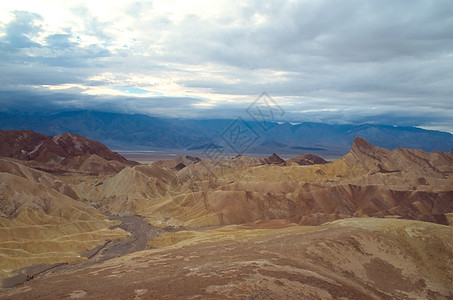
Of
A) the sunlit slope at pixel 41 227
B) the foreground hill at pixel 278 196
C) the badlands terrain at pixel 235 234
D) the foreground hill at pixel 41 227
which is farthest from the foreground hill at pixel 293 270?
the foreground hill at pixel 278 196

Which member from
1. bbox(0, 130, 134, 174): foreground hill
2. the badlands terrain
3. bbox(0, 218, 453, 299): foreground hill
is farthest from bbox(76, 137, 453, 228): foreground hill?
bbox(0, 130, 134, 174): foreground hill

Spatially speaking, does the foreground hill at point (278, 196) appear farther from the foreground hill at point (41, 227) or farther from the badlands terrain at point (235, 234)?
the foreground hill at point (41, 227)

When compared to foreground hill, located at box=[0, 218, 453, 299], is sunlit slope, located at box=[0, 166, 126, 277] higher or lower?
lower

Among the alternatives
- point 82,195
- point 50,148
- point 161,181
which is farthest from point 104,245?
point 50,148

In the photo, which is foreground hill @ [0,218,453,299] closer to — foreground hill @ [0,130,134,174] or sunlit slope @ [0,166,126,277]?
sunlit slope @ [0,166,126,277]

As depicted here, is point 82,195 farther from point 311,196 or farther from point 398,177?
point 398,177
